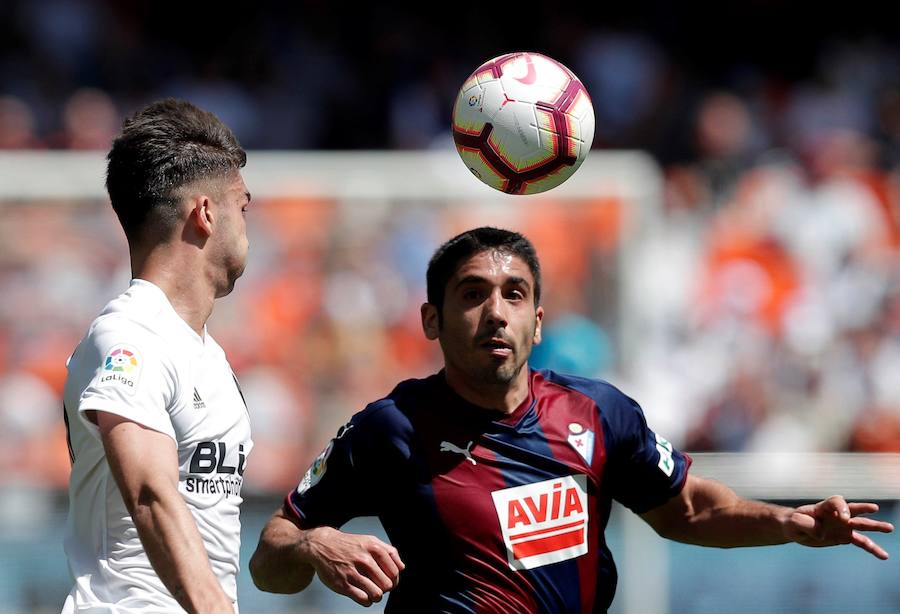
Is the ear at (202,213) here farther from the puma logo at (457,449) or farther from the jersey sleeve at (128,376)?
the puma logo at (457,449)

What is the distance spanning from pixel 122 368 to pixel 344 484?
3.87ft

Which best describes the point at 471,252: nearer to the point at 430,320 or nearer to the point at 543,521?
the point at 430,320

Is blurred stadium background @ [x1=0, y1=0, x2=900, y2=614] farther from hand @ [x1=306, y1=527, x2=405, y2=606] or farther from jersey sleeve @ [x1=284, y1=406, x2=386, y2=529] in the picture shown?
hand @ [x1=306, y1=527, x2=405, y2=606]

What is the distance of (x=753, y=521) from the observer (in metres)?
4.63

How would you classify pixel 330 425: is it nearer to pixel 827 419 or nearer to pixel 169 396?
pixel 827 419

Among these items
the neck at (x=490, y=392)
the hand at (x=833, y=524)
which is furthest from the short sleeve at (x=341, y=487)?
the hand at (x=833, y=524)

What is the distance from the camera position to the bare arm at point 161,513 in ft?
10.5

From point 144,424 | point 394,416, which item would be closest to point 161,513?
point 144,424

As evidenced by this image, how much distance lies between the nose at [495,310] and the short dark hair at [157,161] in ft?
3.64

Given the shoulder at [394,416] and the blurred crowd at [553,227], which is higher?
the blurred crowd at [553,227]

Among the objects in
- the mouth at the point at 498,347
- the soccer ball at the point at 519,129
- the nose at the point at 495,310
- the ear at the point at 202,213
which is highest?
the soccer ball at the point at 519,129

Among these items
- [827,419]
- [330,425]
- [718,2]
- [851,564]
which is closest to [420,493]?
[330,425]

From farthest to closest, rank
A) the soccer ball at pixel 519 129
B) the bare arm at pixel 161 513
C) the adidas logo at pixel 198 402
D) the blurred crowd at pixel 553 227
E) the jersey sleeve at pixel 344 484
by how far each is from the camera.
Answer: the blurred crowd at pixel 553 227, the soccer ball at pixel 519 129, the jersey sleeve at pixel 344 484, the adidas logo at pixel 198 402, the bare arm at pixel 161 513

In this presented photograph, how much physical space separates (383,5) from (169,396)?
12.4 metres
